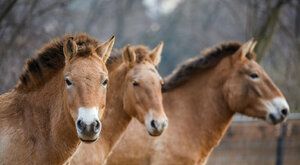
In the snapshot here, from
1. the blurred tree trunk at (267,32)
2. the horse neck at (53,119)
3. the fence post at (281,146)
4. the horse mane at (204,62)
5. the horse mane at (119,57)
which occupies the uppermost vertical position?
the horse neck at (53,119)

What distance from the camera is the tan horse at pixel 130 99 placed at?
7871mm

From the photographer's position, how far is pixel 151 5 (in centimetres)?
3650

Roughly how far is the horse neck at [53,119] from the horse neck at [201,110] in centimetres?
275

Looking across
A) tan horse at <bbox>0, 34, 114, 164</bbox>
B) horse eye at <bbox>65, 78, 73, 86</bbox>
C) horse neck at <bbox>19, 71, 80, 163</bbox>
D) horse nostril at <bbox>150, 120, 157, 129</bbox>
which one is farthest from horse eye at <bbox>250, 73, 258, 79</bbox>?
Result: horse eye at <bbox>65, 78, 73, 86</bbox>

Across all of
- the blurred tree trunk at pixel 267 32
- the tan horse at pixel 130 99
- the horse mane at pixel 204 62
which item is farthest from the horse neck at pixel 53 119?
the blurred tree trunk at pixel 267 32

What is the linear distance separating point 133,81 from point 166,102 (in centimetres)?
135

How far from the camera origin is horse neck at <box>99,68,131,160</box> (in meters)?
7.97

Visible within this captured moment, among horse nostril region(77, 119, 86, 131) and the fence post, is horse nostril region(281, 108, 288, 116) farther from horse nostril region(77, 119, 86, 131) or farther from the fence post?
the fence post

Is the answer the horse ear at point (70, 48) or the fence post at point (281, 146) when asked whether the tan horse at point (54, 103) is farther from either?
the fence post at point (281, 146)

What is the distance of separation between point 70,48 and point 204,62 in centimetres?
348

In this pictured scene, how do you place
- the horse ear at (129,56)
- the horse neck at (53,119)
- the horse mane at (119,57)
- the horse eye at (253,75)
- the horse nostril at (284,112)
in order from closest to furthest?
1. the horse neck at (53,119)
2. the horse ear at (129,56)
3. the horse mane at (119,57)
4. the horse nostril at (284,112)
5. the horse eye at (253,75)

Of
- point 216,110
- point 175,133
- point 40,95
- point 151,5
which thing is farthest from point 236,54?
point 151,5

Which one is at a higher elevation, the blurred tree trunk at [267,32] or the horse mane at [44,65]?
the horse mane at [44,65]

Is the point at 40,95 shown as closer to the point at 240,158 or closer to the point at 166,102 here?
the point at 166,102
